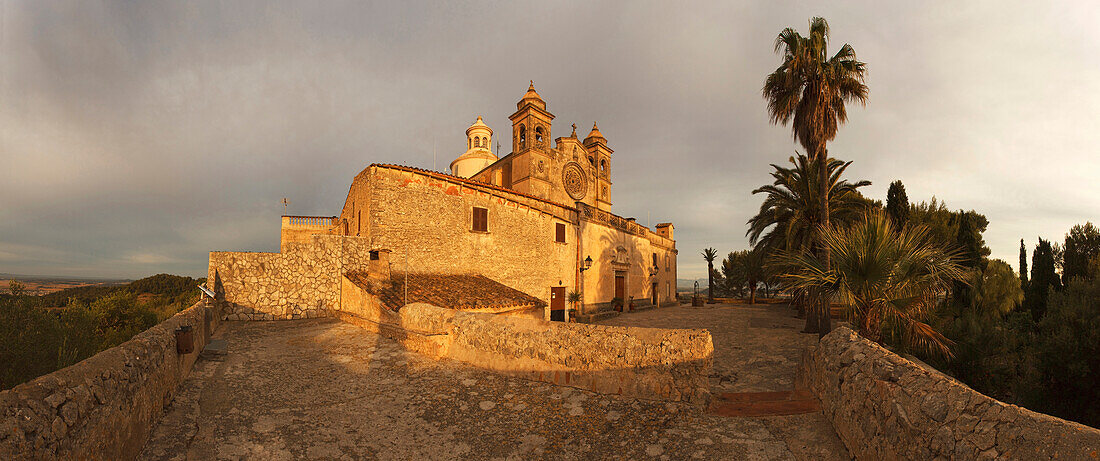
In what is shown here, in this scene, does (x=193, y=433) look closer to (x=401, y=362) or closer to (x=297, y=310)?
(x=401, y=362)

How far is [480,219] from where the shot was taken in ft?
62.4

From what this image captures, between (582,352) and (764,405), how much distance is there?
275 cm

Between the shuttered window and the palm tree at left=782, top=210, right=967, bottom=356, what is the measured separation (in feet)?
47.1

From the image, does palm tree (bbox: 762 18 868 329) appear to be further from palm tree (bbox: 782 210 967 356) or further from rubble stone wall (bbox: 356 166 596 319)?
rubble stone wall (bbox: 356 166 596 319)

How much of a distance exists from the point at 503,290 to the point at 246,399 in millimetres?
11054

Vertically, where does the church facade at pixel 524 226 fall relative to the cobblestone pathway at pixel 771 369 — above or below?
above

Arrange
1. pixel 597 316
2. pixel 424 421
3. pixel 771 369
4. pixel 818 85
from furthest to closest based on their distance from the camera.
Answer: pixel 597 316 → pixel 818 85 → pixel 771 369 → pixel 424 421

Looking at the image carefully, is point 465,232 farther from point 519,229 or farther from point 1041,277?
point 1041,277

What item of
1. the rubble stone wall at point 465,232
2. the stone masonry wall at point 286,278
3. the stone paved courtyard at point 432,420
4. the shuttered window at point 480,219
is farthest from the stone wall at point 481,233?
the stone paved courtyard at point 432,420

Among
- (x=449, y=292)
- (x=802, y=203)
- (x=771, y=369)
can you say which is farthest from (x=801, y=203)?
(x=449, y=292)

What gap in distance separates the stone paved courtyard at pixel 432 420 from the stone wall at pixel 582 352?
0.23 meters

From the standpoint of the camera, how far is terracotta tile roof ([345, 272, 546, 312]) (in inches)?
513

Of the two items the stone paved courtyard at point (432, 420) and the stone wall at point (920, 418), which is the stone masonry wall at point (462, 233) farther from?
the stone wall at point (920, 418)

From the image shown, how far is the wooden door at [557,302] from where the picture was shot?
22953 mm
